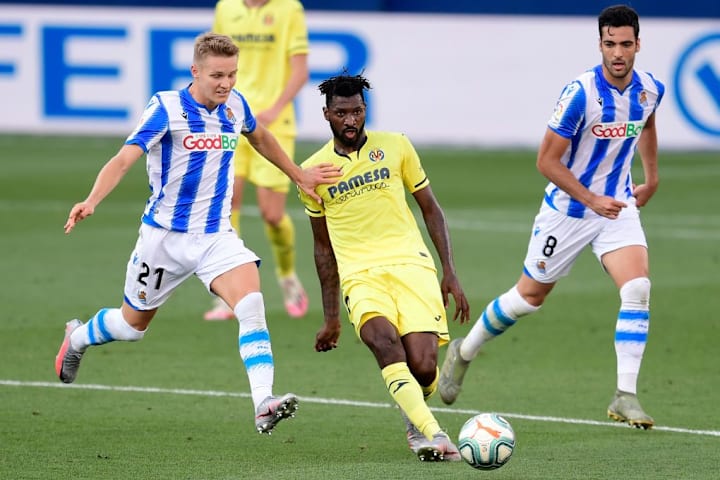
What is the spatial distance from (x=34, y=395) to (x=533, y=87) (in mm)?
15119

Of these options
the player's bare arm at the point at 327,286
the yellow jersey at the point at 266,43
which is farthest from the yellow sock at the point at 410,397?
the yellow jersey at the point at 266,43

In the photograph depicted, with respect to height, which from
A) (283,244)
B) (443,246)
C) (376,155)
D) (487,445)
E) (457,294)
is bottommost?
(283,244)

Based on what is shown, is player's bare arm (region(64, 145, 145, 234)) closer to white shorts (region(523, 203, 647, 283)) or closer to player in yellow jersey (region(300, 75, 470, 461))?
player in yellow jersey (region(300, 75, 470, 461))

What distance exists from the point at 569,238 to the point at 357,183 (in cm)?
153

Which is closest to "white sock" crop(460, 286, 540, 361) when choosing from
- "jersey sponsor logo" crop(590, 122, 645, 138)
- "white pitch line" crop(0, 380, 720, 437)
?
"white pitch line" crop(0, 380, 720, 437)

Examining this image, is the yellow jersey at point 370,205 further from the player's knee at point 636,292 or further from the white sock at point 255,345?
the player's knee at point 636,292

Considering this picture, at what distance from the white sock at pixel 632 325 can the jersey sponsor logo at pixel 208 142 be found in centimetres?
231

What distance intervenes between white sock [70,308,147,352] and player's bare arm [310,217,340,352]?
1188 mm

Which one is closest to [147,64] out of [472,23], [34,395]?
[472,23]

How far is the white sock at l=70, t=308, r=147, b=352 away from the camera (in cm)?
866

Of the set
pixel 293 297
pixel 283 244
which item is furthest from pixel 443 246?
pixel 293 297

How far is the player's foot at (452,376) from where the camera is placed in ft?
30.1

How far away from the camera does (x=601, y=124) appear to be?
8.74 metres

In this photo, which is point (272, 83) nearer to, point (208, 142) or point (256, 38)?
point (256, 38)
